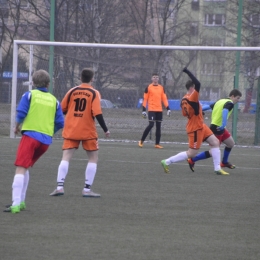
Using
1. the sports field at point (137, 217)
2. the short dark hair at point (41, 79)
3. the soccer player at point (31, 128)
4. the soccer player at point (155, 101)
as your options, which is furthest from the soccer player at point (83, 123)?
→ the soccer player at point (155, 101)

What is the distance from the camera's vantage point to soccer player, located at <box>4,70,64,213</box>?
7723 mm

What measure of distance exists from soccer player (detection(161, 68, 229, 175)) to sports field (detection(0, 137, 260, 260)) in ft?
1.04

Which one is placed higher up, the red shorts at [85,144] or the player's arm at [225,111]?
the player's arm at [225,111]

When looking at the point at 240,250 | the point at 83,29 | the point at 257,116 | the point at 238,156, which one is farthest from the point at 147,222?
the point at 83,29

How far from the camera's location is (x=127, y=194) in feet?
31.2

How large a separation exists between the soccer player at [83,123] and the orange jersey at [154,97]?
30.8 feet

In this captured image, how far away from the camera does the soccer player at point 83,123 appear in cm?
909

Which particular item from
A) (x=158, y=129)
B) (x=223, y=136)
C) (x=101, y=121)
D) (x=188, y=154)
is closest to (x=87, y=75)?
(x=101, y=121)

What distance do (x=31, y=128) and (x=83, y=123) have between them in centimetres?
138

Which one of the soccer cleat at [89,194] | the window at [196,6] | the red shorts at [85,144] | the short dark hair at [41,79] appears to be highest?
the window at [196,6]

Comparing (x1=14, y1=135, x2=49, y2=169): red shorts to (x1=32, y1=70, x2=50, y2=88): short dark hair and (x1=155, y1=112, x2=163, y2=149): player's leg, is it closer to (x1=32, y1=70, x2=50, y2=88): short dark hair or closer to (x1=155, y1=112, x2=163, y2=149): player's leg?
(x1=32, y1=70, x2=50, y2=88): short dark hair

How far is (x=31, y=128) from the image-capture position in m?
7.83

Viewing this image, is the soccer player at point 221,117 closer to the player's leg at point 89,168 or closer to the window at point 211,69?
the player's leg at point 89,168

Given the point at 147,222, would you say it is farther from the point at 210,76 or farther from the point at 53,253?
the point at 210,76
